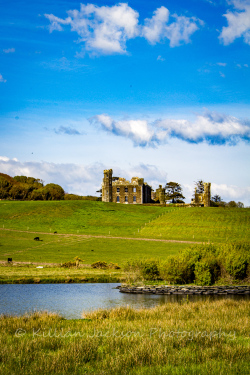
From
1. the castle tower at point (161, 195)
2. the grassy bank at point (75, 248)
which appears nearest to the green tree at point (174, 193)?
the castle tower at point (161, 195)

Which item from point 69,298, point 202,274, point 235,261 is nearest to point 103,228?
point 202,274

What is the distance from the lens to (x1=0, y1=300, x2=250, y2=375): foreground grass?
11.0m

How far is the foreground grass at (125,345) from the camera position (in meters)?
11.0

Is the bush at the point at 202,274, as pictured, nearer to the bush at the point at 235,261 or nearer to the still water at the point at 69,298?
the bush at the point at 235,261

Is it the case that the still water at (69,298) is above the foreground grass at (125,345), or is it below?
below

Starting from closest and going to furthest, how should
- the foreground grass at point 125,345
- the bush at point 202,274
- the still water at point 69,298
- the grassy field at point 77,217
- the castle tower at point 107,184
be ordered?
1. the foreground grass at point 125,345
2. the still water at point 69,298
3. the bush at point 202,274
4. the grassy field at point 77,217
5. the castle tower at point 107,184

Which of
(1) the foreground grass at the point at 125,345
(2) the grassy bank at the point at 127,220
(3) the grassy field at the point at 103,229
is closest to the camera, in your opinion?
(1) the foreground grass at the point at 125,345

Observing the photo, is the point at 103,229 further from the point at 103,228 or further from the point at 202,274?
the point at 202,274

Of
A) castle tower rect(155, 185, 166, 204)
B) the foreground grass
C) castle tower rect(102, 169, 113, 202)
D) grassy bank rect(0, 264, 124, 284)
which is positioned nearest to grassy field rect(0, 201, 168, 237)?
castle tower rect(102, 169, 113, 202)

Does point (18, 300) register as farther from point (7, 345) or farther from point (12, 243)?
point (12, 243)

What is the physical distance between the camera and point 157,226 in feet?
279

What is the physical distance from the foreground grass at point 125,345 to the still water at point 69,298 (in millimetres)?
7453

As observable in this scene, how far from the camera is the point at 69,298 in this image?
3038 cm

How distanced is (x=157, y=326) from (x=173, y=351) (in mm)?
3625
